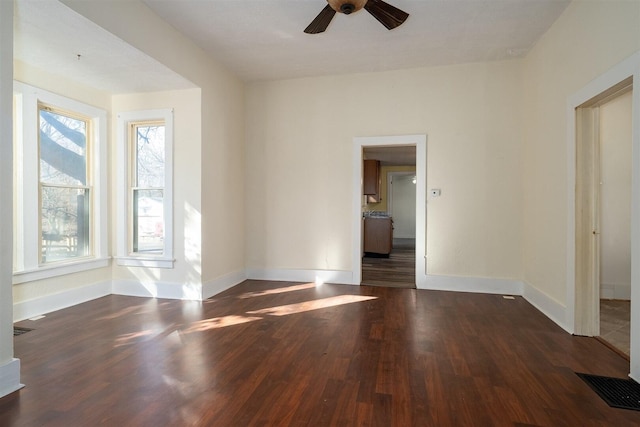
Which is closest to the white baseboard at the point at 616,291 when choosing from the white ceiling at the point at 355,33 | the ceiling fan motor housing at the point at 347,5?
the white ceiling at the point at 355,33

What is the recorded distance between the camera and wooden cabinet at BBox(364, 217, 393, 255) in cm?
725

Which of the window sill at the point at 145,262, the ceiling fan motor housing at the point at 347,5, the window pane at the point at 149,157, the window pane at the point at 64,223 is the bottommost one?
the window sill at the point at 145,262

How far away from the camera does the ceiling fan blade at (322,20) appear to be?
110 inches

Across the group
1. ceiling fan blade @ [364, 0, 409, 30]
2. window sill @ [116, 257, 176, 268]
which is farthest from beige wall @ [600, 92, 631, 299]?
window sill @ [116, 257, 176, 268]

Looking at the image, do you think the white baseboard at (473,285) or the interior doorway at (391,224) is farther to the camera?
the interior doorway at (391,224)

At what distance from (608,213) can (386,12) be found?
3.85 metres

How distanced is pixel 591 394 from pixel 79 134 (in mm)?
5479

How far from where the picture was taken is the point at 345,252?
4836mm

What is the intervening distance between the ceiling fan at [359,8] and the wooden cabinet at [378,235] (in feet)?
15.6

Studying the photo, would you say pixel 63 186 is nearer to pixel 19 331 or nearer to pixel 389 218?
pixel 19 331

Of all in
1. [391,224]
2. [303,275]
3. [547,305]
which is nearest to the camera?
[547,305]

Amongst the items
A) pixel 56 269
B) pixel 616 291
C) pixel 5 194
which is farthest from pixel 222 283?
pixel 616 291

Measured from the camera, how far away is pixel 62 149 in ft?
12.3

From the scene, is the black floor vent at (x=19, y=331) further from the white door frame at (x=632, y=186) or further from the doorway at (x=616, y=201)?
the doorway at (x=616, y=201)
